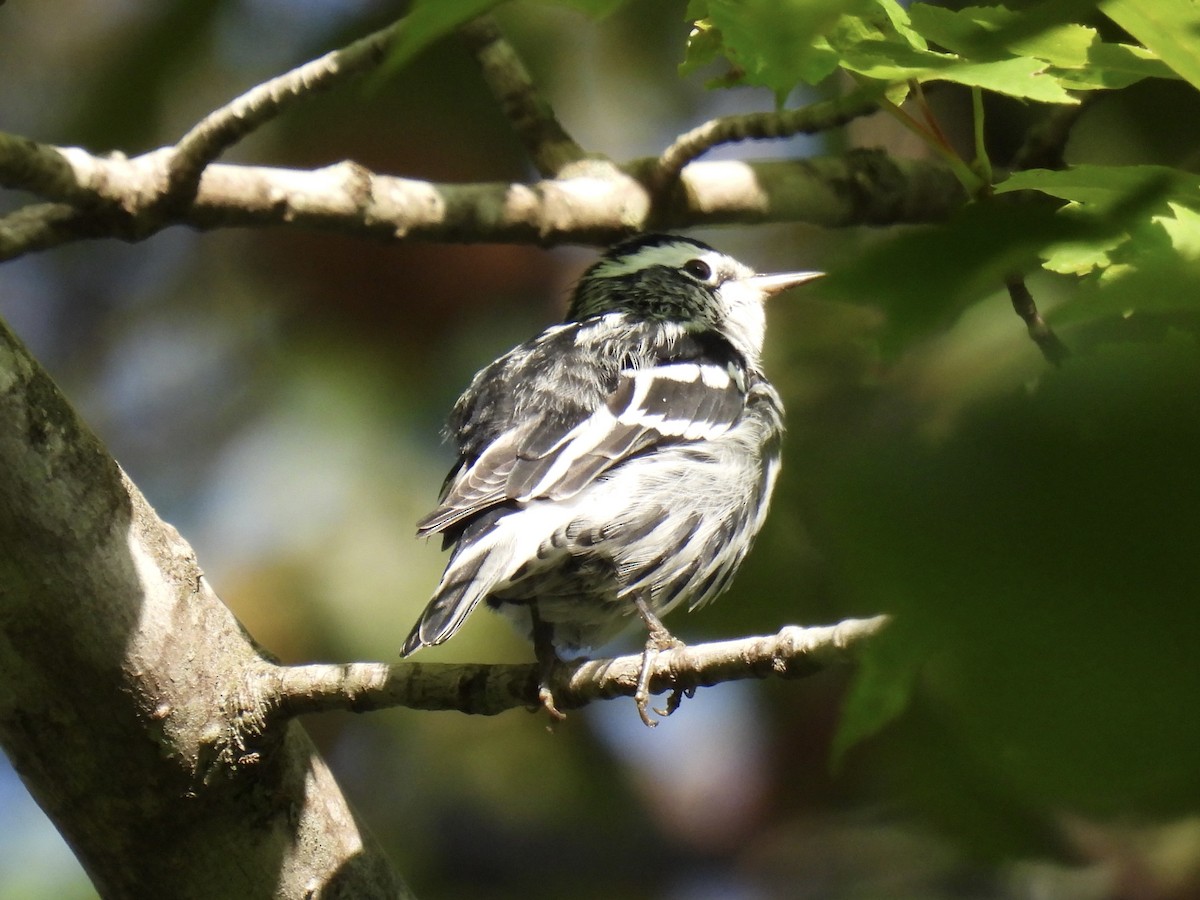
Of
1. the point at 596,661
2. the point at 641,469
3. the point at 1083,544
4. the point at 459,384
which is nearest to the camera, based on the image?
the point at 1083,544

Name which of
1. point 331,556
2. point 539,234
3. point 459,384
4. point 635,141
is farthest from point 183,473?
point 539,234

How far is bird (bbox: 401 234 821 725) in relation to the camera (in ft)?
9.41

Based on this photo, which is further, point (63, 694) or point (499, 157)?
point (499, 157)

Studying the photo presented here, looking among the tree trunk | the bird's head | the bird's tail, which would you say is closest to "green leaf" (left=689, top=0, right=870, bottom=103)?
the tree trunk

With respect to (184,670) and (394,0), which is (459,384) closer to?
(394,0)

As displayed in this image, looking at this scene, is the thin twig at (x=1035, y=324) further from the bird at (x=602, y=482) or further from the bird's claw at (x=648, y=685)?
the bird at (x=602, y=482)

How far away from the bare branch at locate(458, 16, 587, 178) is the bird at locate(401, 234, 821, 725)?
19.2 inches

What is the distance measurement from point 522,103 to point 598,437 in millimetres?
979

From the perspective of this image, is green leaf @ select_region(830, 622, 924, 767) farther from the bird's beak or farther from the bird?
the bird's beak

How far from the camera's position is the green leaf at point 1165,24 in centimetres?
77

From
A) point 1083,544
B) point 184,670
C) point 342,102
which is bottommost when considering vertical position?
point 1083,544

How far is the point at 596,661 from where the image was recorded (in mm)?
2521

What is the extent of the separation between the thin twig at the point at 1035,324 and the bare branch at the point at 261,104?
179 cm

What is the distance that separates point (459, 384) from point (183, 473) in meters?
1.65
